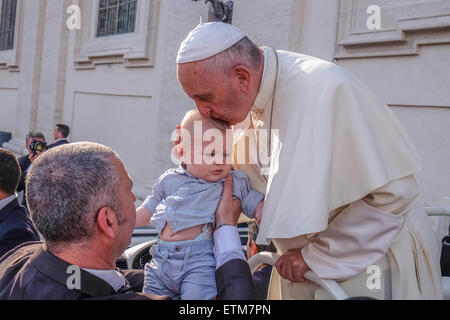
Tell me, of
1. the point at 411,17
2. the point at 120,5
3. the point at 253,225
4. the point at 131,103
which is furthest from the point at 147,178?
the point at 253,225

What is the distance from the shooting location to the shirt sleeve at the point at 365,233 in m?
1.55

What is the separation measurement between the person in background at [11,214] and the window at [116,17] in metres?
6.06

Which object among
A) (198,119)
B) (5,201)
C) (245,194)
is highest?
(198,119)

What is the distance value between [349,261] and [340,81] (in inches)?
25.5

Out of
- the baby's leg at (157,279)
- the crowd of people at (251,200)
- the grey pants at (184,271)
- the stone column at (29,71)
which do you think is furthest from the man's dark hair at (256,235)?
the stone column at (29,71)

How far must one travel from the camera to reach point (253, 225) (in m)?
2.35

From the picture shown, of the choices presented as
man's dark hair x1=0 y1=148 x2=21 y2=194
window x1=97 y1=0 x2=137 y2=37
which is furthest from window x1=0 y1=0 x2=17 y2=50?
man's dark hair x1=0 y1=148 x2=21 y2=194

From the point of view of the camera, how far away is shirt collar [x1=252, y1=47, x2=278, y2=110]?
5.85 feet

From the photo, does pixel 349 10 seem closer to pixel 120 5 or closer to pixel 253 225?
pixel 253 225

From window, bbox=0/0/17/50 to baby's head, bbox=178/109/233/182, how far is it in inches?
533

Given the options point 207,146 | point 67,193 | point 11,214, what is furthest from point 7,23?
point 67,193

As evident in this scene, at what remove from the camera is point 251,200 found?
1.96m

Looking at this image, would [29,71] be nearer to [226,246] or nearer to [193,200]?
[193,200]

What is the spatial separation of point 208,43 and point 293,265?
Result: 2.93 feet
